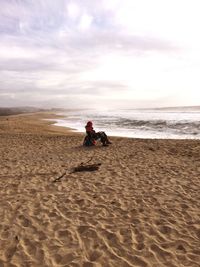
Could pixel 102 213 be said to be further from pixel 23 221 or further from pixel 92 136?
pixel 92 136

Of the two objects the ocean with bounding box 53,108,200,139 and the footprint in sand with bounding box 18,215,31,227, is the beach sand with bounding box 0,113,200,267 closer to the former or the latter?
the footprint in sand with bounding box 18,215,31,227

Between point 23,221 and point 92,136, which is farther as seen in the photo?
point 92,136

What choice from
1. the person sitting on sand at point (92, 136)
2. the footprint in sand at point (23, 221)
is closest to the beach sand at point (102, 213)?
the footprint in sand at point (23, 221)

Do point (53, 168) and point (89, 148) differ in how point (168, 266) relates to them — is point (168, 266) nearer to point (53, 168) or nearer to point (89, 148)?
point (53, 168)

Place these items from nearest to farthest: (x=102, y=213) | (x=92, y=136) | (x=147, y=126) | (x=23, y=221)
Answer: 1. (x=23, y=221)
2. (x=102, y=213)
3. (x=92, y=136)
4. (x=147, y=126)

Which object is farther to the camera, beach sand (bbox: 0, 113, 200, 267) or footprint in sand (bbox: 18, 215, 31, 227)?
footprint in sand (bbox: 18, 215, 31, 227)

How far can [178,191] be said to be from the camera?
8453 millimetres

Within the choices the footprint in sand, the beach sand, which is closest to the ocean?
the beach sand

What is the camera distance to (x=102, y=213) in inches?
271

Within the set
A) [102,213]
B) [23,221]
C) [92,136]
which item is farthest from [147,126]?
[23,221]

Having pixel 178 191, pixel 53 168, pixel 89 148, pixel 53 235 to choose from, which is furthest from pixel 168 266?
pixel 89 148

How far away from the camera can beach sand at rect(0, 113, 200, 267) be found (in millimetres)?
5152

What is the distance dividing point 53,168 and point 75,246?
241 inches

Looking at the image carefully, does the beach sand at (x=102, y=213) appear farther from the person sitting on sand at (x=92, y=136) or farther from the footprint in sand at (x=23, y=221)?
the person sitting on sand at (x=92, y=136)
